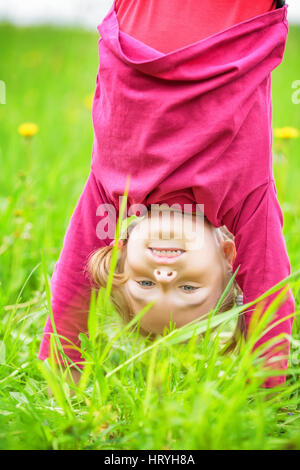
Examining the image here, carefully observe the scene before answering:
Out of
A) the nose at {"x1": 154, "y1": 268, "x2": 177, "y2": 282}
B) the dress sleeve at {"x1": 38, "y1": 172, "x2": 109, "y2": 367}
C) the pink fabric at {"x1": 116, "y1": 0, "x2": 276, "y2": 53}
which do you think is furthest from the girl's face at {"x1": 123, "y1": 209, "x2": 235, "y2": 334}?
the pink fabric at {"x1": 116, "y1": 0, "x2": 276, "y2": 53}

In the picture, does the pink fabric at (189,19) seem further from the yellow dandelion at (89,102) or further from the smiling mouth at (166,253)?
the yellow dandelion at (89,102)

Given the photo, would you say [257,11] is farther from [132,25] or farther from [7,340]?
[7,340]

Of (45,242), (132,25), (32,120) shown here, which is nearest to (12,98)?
(32,120)

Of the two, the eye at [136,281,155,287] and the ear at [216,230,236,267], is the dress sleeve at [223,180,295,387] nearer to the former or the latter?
the ear at [216,230,236,267]

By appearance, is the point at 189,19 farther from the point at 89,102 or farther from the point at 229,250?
the point at 89,102

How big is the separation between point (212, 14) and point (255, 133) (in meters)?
0.25

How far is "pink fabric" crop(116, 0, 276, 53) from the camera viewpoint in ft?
3.86

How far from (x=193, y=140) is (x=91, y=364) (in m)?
0.46

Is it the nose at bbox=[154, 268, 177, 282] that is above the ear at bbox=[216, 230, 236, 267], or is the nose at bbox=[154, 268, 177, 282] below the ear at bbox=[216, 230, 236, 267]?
below

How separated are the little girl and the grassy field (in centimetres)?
13

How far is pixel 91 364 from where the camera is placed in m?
1.09

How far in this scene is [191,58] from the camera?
3.70ft

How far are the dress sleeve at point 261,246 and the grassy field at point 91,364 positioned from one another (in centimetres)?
11

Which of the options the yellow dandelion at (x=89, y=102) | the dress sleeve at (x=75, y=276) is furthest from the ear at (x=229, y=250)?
the yellow dandelion at (x=89, y=102)
